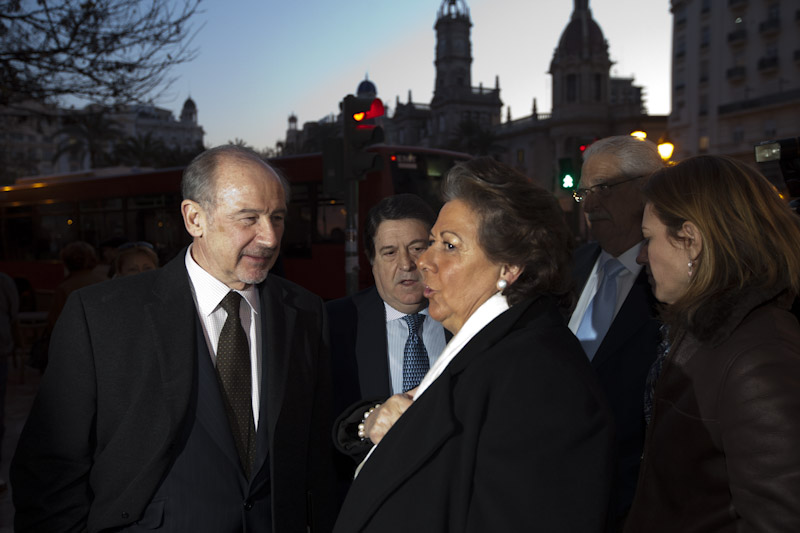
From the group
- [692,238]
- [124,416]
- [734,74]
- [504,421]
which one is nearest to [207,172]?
[124,416]

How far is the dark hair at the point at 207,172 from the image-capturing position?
8.04 feet

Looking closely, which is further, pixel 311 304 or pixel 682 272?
pixel 311 304

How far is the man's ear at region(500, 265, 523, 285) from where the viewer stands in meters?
1.93

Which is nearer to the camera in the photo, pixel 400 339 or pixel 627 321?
pixel 627 321

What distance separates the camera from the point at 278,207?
2561 mm

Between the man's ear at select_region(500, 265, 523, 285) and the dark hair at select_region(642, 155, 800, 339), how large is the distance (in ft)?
1.76

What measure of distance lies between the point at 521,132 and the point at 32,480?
66751 mm

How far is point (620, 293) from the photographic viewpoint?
3.14 metres

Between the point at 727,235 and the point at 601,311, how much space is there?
4.06 feet

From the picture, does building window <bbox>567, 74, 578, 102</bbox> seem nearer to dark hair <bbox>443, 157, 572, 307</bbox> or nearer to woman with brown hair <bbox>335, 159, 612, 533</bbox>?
dark hair <bbox>443, 157, 572, 307</bbox>

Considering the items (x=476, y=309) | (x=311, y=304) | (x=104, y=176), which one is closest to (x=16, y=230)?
(x=104, y=176)

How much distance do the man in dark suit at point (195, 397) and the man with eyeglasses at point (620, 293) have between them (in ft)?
4.18

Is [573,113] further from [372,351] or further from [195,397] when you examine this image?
[195,397]

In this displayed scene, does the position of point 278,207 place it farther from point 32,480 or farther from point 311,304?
point 32,480
